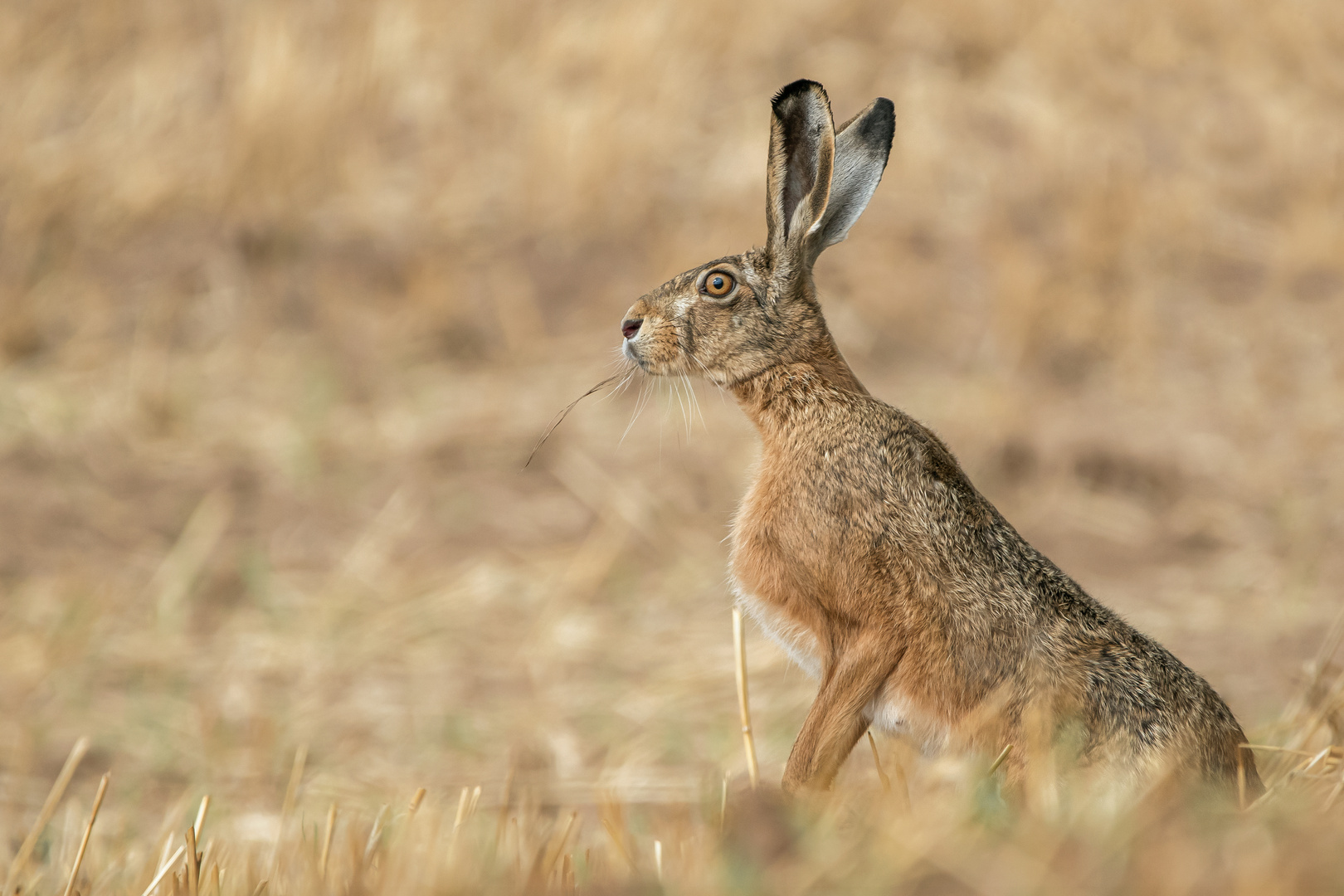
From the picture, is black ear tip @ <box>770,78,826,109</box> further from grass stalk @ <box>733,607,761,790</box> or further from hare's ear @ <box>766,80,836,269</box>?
grass stalk @ <box>733,607,761,790</box>

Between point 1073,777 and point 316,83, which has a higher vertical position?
point 316,83

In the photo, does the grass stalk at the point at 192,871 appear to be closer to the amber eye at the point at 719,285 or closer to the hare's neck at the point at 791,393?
the hare's neck at the point at 791,393

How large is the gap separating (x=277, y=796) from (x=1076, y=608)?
355 cm

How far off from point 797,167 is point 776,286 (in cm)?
33

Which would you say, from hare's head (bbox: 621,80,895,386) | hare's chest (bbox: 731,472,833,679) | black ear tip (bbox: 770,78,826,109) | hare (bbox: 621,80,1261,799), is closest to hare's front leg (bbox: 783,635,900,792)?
hare (bbox: 621,80,1261,799)

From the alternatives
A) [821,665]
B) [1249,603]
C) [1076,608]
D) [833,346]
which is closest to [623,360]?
[833,346]

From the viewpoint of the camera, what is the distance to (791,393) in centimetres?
Answer: 356

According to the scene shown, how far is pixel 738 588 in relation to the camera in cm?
338

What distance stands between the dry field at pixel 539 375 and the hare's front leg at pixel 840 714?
0.13 metres

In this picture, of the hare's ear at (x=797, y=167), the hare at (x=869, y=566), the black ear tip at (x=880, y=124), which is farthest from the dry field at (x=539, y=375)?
the black ear tip at (x=880, y=124)

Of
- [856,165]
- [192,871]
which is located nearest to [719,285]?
[856,165]

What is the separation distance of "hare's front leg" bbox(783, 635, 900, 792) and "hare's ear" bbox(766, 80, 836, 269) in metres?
1.18

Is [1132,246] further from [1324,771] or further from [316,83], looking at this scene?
[1324,771]

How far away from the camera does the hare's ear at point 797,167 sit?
11.3ft
